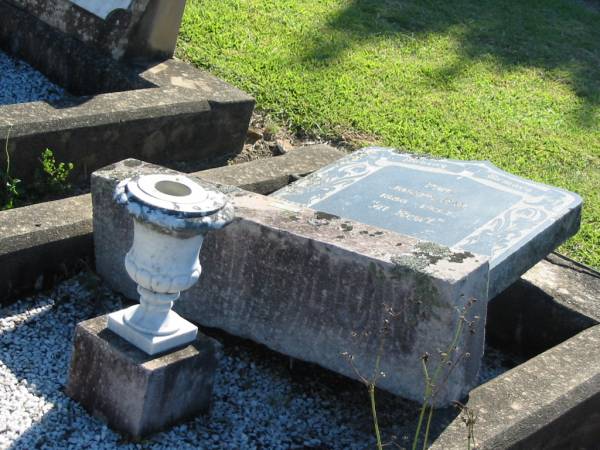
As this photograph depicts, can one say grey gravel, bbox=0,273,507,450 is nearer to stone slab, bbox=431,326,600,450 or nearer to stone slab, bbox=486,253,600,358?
stone slab, bbox=431,326,600,450

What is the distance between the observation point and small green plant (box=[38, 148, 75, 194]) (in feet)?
16.3

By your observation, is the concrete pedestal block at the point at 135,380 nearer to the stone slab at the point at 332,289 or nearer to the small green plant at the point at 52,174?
the stone slab at the point at 332,289

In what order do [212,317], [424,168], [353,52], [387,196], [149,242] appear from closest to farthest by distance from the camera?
[149,242], [212,317], [387,196], [424,168], [353,52]

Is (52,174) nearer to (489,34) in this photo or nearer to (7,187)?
(7,187)

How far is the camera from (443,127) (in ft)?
22.5

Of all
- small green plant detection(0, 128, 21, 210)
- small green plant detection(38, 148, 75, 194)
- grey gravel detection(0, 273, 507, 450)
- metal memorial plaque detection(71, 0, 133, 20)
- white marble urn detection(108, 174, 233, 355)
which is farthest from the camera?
metal memorial plaque detection(71, 0, 133, 20)

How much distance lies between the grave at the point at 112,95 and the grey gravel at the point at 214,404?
94cm

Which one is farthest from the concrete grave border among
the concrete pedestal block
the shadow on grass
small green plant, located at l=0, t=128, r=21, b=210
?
the shadow on grass

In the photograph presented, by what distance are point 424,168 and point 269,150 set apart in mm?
1483

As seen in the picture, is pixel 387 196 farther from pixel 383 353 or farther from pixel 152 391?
pixel 152 391

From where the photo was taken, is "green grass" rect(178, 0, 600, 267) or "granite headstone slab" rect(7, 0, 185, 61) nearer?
"granite headstone slab" rect(7, 0, 185, 61)

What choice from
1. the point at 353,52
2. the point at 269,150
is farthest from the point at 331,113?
the point at 353,52

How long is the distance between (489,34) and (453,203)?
4506 millimetres

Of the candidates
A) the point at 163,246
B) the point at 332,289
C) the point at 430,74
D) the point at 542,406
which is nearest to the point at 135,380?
the point at 163,246
